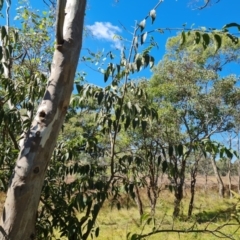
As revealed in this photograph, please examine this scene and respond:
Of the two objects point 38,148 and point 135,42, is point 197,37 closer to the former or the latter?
point 135,42

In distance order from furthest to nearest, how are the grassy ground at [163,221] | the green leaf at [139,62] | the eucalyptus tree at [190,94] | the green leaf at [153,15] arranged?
the eucalyptus tree at [190,94], the grassy ground at [163,221], the green leaf at [139,62], the green leaf at [153,15]

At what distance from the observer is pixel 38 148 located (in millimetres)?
1344

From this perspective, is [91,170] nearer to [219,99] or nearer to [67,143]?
[67,143]

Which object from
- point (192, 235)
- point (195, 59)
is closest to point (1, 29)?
point (192, 235)

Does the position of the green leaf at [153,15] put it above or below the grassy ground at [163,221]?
above

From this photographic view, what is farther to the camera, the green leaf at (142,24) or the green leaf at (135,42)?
the green leaf at (135,42)

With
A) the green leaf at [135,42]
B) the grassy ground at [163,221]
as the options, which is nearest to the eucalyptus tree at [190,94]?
the grassy ground at [163,221]

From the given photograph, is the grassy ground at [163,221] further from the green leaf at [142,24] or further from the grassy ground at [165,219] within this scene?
the green leaf at [142,24]

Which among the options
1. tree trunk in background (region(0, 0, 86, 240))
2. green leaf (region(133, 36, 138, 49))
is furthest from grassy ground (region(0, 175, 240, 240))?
green leaf (region(133, 36, 138, 49))

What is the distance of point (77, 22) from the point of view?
1577mm

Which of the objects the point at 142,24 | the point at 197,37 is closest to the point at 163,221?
the point at 142,24

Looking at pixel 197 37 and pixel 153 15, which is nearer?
pixel 197 37

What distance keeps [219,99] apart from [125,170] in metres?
9.57

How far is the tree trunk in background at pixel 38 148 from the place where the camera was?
129 centimetres
